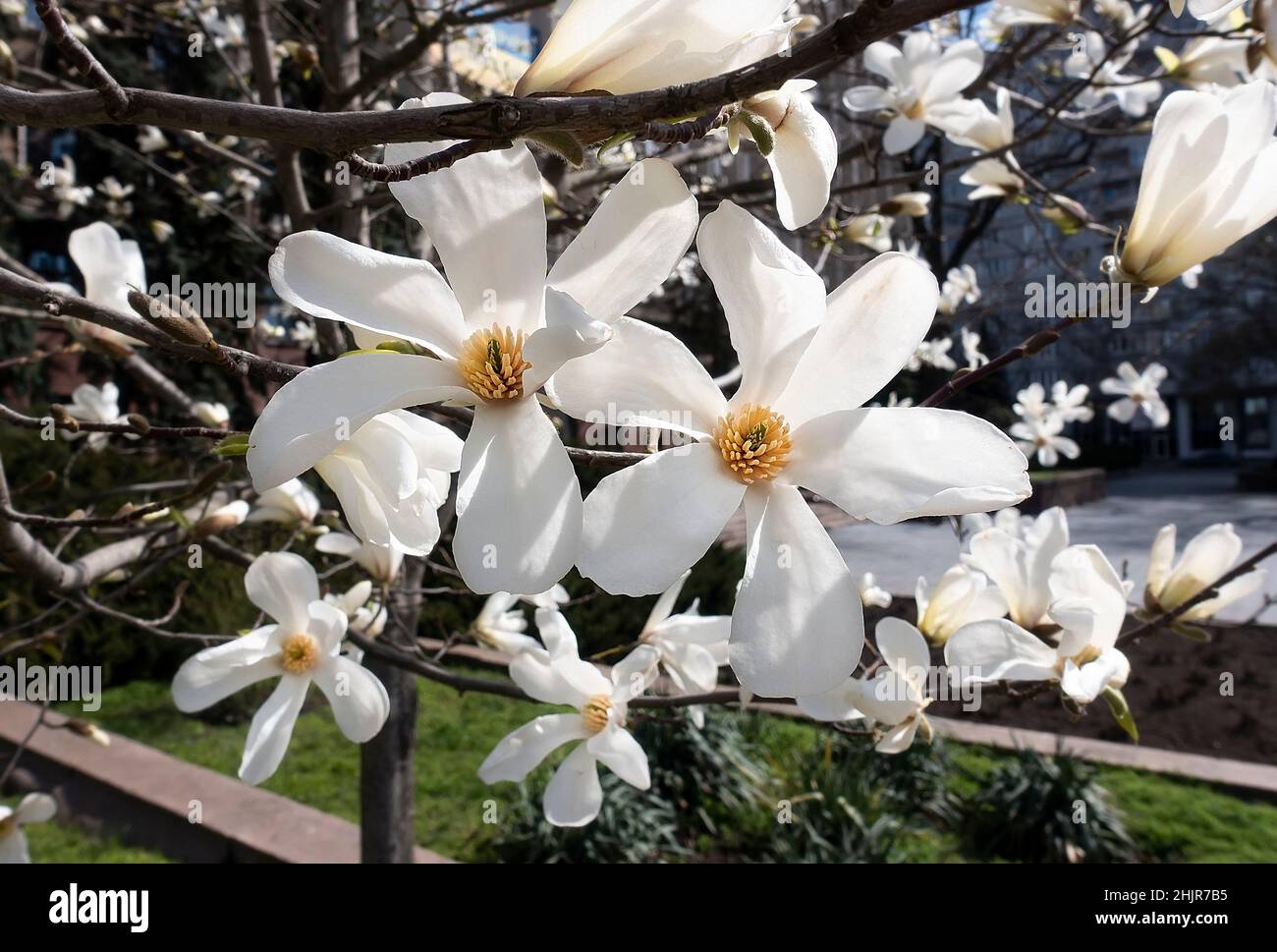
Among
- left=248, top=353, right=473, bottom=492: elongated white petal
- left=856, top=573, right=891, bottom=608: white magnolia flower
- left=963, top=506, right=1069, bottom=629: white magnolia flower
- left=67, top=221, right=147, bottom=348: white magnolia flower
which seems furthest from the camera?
left=856, top=573, right=891, bottom=608: white magnolia flower

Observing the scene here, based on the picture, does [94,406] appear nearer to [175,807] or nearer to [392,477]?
[392,477]

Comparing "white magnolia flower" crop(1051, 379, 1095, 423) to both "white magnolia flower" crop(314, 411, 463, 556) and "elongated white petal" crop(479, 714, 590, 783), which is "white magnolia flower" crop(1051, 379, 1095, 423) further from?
"white magnolia flower" crop(314, 411, 463, 556)

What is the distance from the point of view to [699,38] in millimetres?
437

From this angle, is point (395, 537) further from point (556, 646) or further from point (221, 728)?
point (221, 728)

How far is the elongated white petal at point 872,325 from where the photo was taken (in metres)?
0.50

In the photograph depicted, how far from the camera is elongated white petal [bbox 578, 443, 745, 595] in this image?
444 millimetres

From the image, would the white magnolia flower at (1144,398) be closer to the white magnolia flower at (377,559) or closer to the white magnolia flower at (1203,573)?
the white magnolia flower at (1203,573)

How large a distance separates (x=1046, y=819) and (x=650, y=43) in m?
2.88

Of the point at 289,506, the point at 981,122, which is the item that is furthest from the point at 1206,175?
the point at 289,506

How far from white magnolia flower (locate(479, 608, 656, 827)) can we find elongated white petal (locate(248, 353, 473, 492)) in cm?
61

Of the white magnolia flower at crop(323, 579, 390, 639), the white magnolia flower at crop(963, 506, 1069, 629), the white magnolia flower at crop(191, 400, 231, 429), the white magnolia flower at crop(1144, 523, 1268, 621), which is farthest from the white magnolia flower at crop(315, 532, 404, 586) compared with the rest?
the white magnolia flower at crop(1144, 523, 1268, 621)

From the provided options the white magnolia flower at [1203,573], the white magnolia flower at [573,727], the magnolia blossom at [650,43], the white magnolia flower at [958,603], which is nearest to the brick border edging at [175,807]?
the white magnolia flower at [573,727]

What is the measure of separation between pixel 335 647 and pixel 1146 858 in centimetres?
268

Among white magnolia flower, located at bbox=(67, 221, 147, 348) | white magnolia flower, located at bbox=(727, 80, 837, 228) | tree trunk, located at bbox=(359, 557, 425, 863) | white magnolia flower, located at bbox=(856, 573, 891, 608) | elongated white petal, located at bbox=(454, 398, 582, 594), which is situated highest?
white magnolia flower, located at bbox=(67, 221, 147, 348)
